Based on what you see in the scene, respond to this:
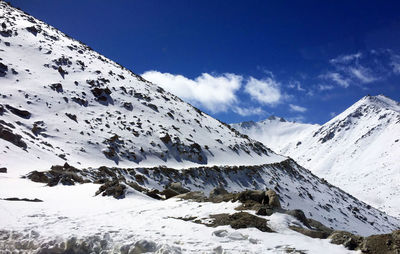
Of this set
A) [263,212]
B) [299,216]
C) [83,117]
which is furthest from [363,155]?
[263,212]

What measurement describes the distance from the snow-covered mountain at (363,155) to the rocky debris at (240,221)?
3238 inches

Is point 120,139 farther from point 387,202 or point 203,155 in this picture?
point 387,202

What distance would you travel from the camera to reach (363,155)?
438 ft

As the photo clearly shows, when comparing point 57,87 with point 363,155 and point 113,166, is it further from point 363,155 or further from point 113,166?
point 363,155

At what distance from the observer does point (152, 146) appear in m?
46.0

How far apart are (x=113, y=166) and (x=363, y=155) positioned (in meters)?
133

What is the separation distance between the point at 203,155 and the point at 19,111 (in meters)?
29.0

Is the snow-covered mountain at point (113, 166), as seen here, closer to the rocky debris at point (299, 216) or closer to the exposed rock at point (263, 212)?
the rocky debris at point (299, 216)

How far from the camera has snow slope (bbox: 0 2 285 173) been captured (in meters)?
34.9

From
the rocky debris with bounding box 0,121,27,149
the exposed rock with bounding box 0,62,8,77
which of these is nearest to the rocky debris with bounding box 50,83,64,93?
the exposed rock with bounding box 0,62,8,77

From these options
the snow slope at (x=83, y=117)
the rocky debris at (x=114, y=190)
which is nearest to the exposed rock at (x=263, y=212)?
the rocky debris at (x=114, y=190)

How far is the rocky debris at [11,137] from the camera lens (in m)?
28.8

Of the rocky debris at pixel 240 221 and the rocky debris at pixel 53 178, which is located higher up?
the rocky debris at pixel 53 178

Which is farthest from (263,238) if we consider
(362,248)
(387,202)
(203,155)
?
(387,202)
